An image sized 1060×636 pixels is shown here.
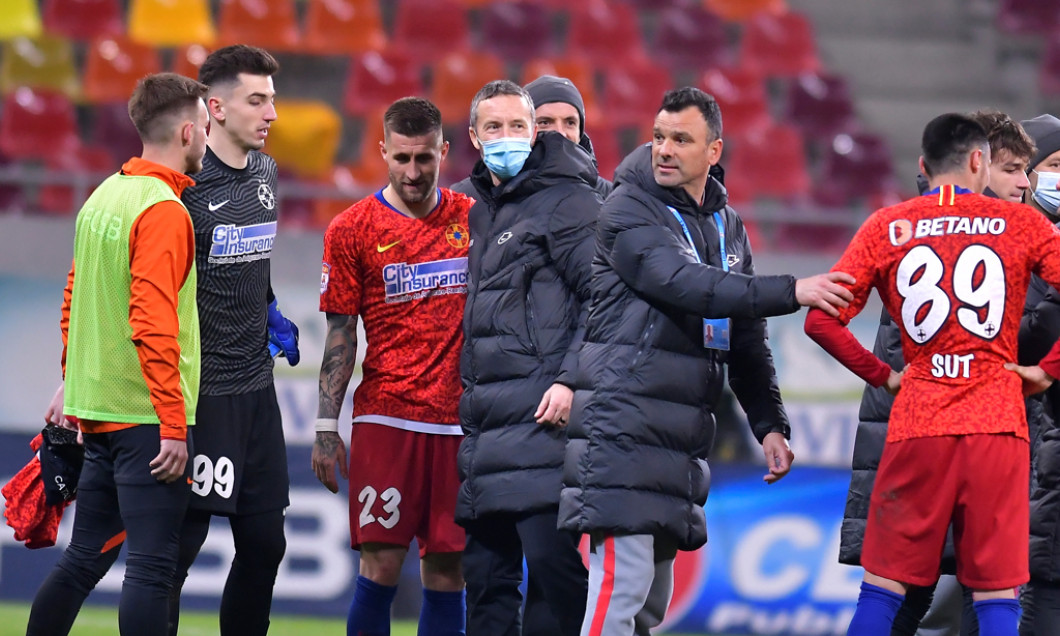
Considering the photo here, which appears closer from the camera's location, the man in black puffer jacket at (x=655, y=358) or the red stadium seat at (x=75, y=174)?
the man in black puffer jacket at (x=655, y=358)

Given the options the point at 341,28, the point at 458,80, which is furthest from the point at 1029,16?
the point at 341,28

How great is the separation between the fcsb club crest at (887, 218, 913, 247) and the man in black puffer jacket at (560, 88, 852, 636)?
0.61 ft

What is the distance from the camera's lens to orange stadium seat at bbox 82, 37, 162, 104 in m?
10.1

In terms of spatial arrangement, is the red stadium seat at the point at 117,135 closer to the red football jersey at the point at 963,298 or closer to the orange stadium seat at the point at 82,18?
the orange stadium seat at the point at 82,18

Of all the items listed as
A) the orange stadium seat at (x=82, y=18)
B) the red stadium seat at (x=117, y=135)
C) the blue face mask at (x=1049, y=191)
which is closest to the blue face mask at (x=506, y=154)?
the blue face mask at (x=1049, y=191)

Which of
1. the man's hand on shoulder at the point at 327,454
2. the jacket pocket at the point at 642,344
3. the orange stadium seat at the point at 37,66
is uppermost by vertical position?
the orange stadium seat at the point at 37,66

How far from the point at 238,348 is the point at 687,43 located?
7798 mm

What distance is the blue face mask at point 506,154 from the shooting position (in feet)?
15.1

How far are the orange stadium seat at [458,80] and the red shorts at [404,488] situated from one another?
5857 millimetres

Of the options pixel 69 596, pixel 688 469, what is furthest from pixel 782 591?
pixel 69 596

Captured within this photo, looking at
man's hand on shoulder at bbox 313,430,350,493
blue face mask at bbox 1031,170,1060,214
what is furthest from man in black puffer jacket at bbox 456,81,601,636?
blue face mask at bbox 1031,170,1060,214

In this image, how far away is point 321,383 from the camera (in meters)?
5.02

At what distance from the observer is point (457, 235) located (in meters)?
5.02

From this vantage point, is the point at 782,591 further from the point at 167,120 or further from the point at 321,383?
the point at 167,120
